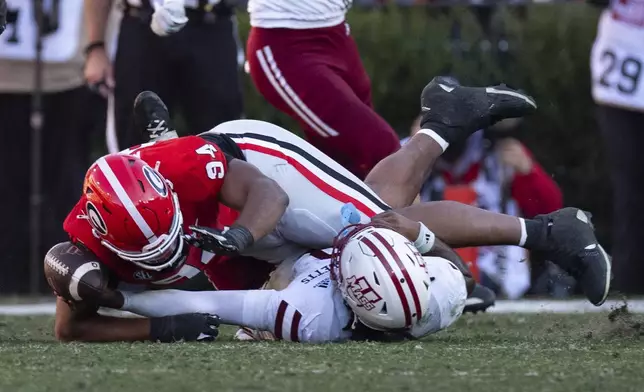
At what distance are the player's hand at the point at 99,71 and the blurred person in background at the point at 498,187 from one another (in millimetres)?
1986

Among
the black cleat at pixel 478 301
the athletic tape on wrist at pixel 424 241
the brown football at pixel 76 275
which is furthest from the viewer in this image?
the black cleat at pixel 478 301

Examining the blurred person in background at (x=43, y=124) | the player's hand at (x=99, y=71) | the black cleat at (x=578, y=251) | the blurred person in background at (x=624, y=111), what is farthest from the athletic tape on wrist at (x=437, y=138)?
the blurred person in background at (x=43, y=124)

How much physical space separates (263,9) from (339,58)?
1.23ft

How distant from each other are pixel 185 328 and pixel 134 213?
19.0 inches

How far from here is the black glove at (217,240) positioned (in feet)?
15.3

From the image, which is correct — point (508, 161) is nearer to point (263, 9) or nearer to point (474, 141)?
point (474, 141)

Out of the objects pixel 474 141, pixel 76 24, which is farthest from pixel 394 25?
pixel 76 24

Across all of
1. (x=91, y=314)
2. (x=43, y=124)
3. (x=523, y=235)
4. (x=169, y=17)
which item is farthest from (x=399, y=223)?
(x=43, y=124)

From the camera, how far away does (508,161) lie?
8148 mm

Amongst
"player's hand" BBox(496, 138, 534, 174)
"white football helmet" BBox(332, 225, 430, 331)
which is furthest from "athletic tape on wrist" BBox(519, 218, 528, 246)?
"player's hand" BBox(496, 138, 534, 174)

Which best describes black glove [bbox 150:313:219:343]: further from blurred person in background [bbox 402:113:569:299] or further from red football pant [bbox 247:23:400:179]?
blurred person in background [bbox 402:113:569:299]

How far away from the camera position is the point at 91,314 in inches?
201

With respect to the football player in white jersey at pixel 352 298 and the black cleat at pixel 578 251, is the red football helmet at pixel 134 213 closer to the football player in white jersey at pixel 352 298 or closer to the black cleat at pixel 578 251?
the football player in white jersey at pixel 352 298

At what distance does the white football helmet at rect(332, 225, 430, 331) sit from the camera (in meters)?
4.73
